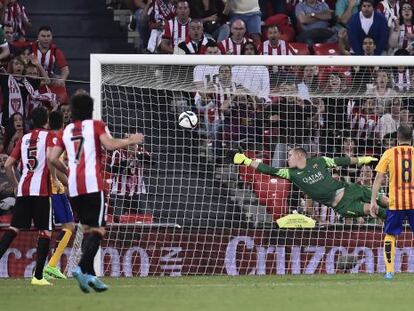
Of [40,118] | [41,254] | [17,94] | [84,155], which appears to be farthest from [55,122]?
[17,94]

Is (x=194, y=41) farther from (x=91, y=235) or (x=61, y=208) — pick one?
(x=91, y=235)

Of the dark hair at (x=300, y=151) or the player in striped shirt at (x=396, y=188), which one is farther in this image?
the dark hair at (x=300, y=151)

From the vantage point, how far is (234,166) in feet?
59.7

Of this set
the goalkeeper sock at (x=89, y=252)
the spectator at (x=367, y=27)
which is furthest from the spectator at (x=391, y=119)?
the goalkeeper sock at (x=89, y=252)

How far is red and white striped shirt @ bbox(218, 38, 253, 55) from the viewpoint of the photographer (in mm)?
19859

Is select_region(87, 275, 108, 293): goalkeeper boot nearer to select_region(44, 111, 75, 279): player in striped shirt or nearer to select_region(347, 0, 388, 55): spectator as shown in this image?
select_region(44, 111, 75, 279): player in striped shirt

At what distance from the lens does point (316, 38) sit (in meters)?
21.0

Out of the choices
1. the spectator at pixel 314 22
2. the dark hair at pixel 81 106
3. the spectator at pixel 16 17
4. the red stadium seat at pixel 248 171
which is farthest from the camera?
the spectator at pixel 314 22

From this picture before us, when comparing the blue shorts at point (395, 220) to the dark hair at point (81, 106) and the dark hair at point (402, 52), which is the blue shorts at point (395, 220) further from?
the dark hair at point (402, 52)

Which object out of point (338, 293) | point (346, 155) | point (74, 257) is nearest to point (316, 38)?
point (346, 155)

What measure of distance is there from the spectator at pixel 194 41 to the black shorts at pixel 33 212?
221 inches

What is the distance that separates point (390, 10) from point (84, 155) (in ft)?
32.6

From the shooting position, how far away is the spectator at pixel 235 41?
1983 cm

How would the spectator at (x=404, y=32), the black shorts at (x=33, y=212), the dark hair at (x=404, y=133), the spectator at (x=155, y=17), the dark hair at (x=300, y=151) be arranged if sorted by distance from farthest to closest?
the spectator at (x=404, y=32) → the spectator at (x=155, y=17) → the dark hair at (x=300, y=151) → the dark hair at (x=404, y=133) → the black shorts at (x=33, y=212)
